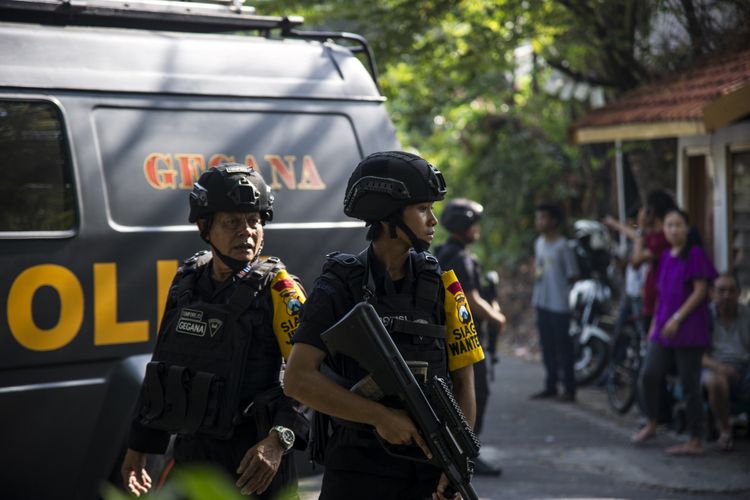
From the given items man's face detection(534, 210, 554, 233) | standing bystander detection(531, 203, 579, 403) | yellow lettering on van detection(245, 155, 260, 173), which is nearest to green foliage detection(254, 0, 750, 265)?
man's face detection(534, 210, 554, 233)

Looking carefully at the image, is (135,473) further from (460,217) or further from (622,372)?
(622,372)

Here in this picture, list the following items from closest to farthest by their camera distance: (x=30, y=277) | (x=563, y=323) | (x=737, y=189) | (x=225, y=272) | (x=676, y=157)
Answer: (x=225, y=272), (x=30, y=277), (x=737, y=189), (x=563, y=323), (x=676, y=157)

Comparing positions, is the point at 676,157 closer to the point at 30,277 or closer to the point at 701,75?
the point at 701,75

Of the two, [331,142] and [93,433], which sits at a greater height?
[331,142]

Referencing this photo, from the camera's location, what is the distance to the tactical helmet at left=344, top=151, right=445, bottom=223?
10.0 ft

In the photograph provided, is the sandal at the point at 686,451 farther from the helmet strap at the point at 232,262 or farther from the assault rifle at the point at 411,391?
the assault rifle at the point at 411,391

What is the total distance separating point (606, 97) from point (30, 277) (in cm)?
914

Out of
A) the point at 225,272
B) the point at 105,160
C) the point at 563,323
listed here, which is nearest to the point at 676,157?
the point at 563,323

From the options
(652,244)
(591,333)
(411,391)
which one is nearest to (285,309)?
(411,391)

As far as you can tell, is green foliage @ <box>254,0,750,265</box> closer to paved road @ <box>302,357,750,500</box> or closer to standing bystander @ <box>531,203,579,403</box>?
standing bystander @ <box>531,203,579,403</box>

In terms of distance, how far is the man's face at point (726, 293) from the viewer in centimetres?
804

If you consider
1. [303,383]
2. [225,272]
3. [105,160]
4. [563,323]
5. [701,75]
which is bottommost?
[563,323]

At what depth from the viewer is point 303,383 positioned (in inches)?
117

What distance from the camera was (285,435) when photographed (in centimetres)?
329
